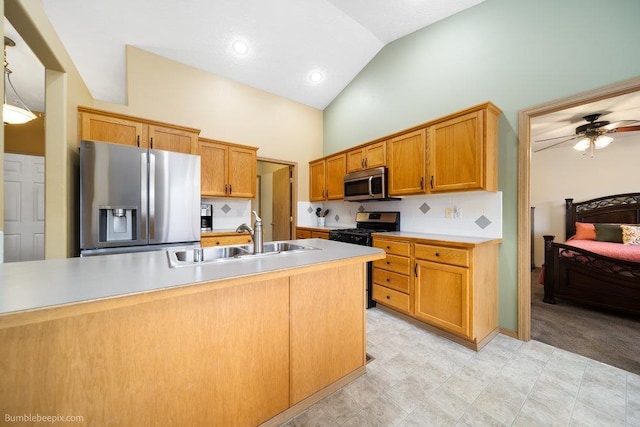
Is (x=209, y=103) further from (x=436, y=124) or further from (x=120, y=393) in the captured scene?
(x=120, y=393)

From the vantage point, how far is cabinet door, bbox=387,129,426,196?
2.70 m

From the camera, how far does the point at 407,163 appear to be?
2857 millimetres

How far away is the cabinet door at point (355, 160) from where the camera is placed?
11.6ft

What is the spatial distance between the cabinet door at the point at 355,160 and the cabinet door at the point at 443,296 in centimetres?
168

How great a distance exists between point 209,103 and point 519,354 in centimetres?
462

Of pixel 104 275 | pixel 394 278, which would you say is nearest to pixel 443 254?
pixel 394 278

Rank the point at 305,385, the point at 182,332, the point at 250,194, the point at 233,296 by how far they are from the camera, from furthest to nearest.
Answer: the point at 250,194, the point at 305,385, the point at 233,296, the point at 182,332

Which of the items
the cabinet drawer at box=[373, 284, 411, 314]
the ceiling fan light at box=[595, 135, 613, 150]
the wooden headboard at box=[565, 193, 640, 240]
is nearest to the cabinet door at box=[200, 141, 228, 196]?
the cabinet drawer at box=[373, 284, 411, 314]

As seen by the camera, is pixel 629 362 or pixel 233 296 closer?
pixel 233 296

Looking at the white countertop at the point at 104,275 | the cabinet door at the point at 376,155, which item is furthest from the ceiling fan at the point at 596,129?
the white countertop at the point at 104,275

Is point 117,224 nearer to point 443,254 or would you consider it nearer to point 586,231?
point 443,254

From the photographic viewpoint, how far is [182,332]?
1.06 meters

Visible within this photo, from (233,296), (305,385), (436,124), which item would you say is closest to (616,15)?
(436,124)

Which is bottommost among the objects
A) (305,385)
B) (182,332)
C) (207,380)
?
(305,385)
